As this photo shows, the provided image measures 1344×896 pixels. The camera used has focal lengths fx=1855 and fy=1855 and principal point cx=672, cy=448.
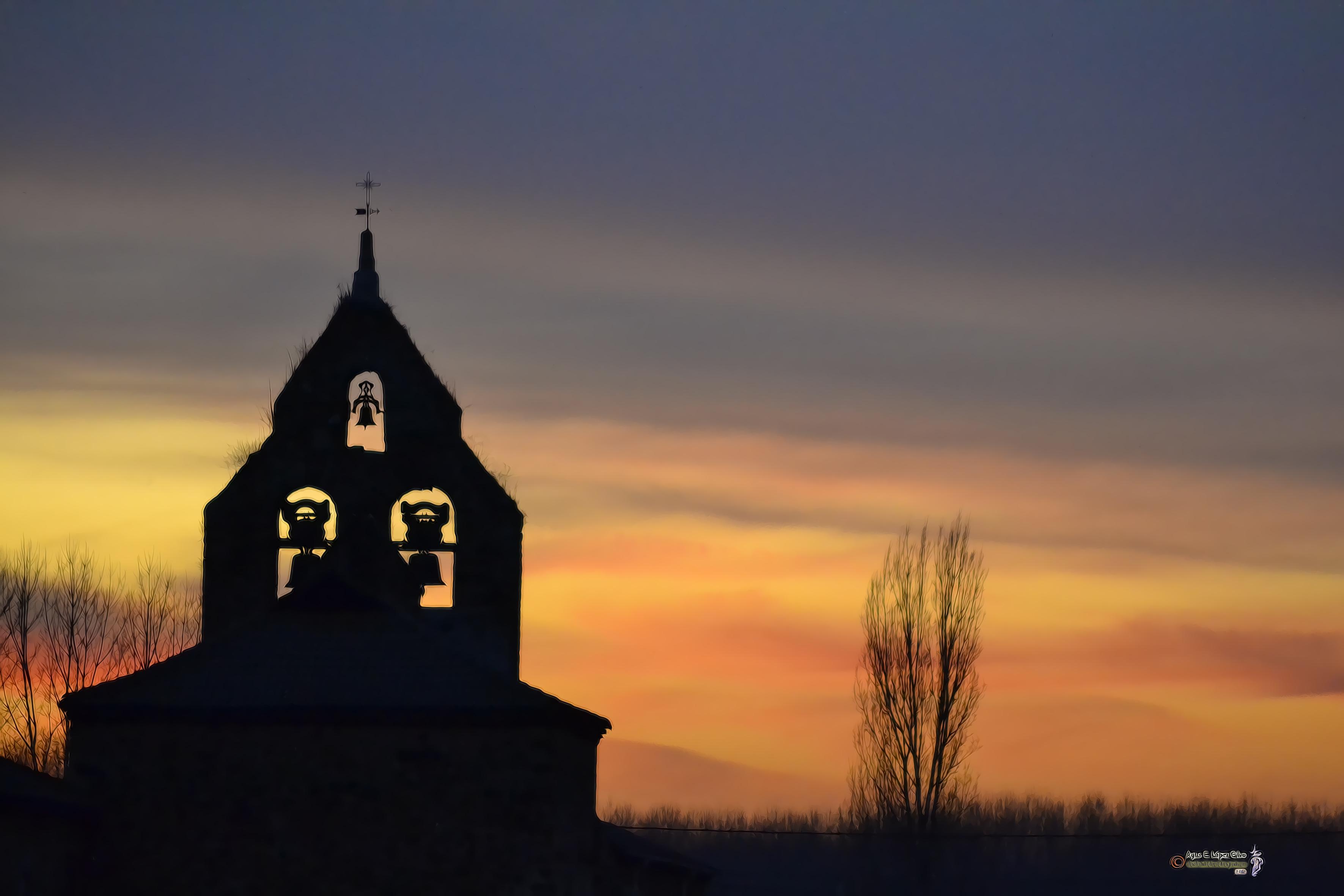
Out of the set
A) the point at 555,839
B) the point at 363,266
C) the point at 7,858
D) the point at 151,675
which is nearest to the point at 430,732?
the point at 555,839

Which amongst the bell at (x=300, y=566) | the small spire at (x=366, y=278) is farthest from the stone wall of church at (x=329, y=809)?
the small spire at (x=366, y=278)

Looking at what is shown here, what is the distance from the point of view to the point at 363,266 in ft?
84.2

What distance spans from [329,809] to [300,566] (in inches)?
153

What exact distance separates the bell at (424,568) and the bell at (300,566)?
1227 millimetres

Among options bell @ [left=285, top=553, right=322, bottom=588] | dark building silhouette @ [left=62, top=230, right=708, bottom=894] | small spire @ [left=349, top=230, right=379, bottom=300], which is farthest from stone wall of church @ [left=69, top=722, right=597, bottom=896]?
small spire @ [left=349, top=230, right=379, bottom=300]

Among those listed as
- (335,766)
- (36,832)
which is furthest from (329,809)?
(36,832)

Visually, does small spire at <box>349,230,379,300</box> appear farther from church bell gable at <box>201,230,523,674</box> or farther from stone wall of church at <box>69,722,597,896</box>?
stone wall of church at <box>69,722,597,896</box>

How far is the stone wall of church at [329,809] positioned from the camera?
2100 cm

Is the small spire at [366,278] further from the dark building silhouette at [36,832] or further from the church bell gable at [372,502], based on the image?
the dark building silhouette at [36,832]

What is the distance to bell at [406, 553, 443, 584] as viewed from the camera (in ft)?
79.9

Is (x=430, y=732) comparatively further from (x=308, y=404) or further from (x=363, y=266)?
(x=363, y=266)

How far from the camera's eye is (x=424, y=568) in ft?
80.0

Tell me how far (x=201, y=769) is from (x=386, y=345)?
6456 mm

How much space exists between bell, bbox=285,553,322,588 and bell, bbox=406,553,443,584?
123 cm
